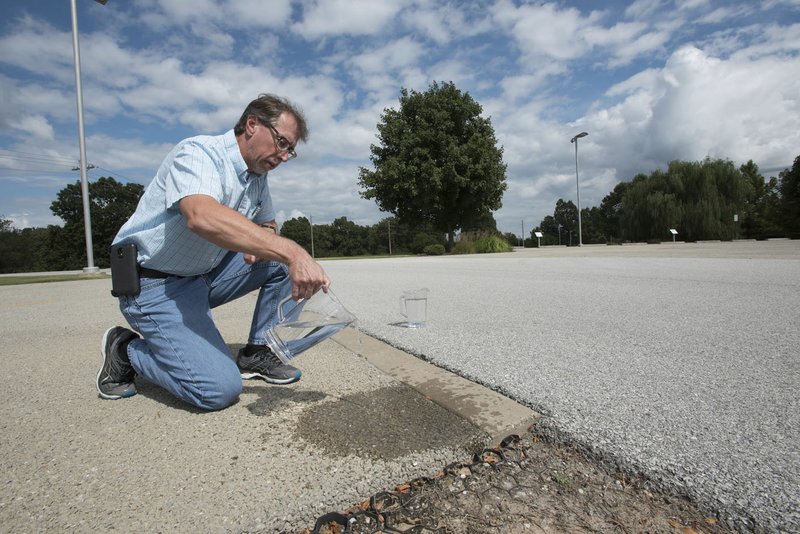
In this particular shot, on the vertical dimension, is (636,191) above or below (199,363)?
above

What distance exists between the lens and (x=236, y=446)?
1.66 meters

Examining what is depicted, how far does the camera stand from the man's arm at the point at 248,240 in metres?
1.76

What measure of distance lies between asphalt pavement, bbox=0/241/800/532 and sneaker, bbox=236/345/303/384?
2.7 inches

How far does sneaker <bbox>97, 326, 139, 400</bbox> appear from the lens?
7.43 ft

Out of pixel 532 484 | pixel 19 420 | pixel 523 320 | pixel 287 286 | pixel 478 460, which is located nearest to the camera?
pixel 532 484

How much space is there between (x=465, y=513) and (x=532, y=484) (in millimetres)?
252

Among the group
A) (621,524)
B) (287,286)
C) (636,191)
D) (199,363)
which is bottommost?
(621,524)

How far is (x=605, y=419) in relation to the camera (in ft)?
5.64

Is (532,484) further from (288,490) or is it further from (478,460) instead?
(288,490)

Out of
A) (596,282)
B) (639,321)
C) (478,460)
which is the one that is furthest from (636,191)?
(478,460)

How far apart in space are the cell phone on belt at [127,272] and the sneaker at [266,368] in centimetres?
71

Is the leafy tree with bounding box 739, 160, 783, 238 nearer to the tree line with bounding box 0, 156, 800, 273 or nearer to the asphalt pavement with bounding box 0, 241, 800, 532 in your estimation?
the tree line with bounding box 0, 156, 800, 273

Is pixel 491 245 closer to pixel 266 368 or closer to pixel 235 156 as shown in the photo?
pixel 266 368

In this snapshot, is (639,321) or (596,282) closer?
(639,321)
